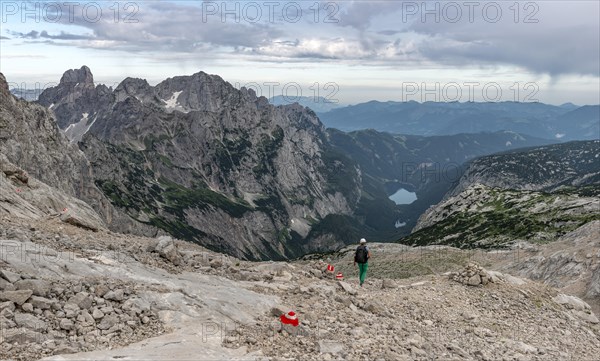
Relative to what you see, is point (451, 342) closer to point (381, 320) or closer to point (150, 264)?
point (381, 320)

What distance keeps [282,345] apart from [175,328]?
4178 millimetres

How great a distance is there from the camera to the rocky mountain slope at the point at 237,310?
16.2m

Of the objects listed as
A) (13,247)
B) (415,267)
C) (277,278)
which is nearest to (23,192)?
(13,247)

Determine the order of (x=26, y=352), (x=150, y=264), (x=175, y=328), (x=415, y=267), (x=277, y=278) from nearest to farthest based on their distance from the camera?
(x=26, y=352) → (x=175, y=328) → (x=150, y=264) → (x=277, y=278) → (x=415, y=267)

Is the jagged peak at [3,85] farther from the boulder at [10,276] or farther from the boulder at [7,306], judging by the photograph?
the boulder at [7,306]

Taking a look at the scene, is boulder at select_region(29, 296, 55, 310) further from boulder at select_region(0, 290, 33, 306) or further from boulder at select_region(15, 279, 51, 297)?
boulder at select_region(15, 279, 51, 297)

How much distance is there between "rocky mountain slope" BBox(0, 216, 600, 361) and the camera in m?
16.2

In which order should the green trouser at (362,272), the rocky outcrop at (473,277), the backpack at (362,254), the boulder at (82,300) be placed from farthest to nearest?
1. the backpack at (362,254)
2. the rocky outcrop at (473,277)
3. the green trouser at (362,272)
4. the boulder at (82,300)

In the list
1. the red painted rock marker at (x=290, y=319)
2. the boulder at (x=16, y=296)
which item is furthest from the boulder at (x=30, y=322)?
the red painted rock marker at (x=290, y=319)

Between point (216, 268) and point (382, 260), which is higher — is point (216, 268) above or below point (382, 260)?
above

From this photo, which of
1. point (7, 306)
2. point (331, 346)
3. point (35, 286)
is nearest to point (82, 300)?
point (35, 286)

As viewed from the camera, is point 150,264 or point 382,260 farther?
point 382,260

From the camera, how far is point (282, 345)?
58.2ft

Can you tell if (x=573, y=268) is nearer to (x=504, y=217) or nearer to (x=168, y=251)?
(x=168, y=251)
